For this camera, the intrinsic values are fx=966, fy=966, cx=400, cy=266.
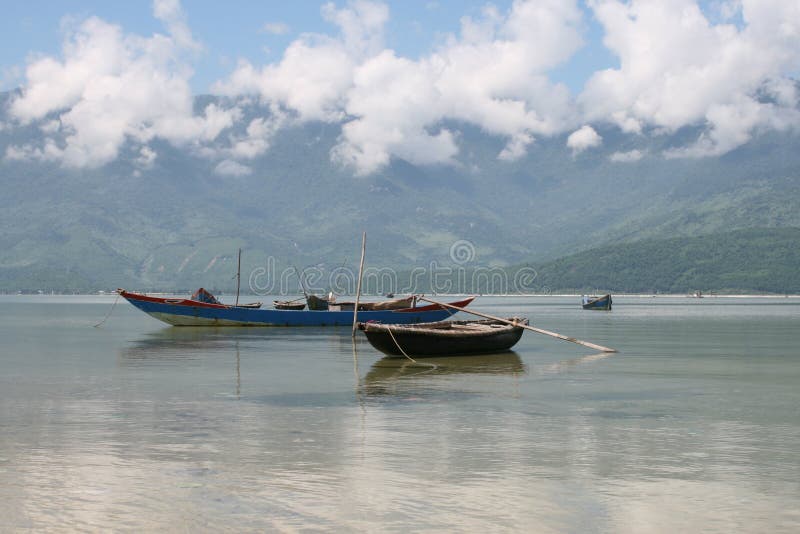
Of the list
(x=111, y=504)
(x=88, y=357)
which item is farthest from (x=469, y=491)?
(x=88, y=357)

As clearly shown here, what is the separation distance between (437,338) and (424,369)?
542 centimetres

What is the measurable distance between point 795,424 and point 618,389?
9.31 meters

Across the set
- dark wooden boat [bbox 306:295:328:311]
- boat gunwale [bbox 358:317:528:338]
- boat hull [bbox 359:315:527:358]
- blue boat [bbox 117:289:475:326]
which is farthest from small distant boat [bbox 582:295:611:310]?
boat hull [bbox 359:315:527:358]

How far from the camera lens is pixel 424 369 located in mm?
42219

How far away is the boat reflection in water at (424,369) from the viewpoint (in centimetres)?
3541

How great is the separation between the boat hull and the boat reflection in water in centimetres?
41

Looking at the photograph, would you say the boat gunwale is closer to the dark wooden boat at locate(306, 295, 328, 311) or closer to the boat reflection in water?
the boat reflection in water

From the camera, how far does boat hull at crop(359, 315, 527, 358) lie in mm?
46062

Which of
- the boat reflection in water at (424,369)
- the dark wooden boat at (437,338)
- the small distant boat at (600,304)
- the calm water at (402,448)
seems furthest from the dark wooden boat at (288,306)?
the small distant boat at (600,304)

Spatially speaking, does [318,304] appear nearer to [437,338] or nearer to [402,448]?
[437,338]

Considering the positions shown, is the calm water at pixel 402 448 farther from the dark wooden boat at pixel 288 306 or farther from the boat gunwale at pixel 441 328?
the dark wooden boat at pixel 288 306

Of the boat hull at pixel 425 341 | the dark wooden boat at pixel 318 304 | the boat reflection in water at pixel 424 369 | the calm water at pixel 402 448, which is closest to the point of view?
the calm water at pixel 402 448

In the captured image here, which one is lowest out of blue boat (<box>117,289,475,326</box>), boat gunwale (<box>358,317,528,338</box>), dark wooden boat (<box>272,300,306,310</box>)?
boat gunwale (<box>358,317,528,338</box>)

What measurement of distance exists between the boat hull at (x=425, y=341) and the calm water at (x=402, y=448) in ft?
7.78
